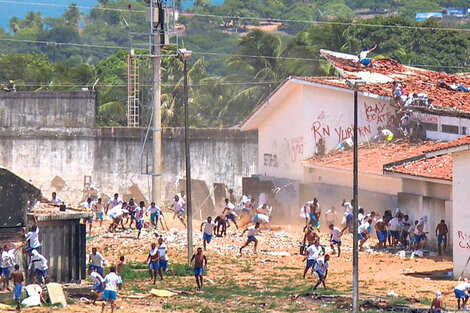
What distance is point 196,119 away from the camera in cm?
6925

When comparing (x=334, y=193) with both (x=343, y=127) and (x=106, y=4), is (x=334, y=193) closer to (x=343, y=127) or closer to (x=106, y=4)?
(x=343, y=127)

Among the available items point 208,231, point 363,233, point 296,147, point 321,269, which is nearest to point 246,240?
point 208,231

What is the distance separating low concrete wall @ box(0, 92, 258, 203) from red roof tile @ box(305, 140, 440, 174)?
8927 mm

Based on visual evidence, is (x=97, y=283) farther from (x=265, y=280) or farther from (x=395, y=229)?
(x=395, y=229)

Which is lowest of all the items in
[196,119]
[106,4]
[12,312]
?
[12,312]

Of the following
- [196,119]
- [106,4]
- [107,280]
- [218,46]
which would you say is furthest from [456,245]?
[106,4]

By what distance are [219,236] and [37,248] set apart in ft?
37.0

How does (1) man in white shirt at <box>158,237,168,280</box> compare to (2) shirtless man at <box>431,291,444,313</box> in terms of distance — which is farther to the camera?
(1) man in white shirt at <box>158,237,168,280</box>

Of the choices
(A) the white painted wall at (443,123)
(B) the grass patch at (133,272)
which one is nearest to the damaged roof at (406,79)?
(A) the white painted wall at (443,123)

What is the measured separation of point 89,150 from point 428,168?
69.2 feet

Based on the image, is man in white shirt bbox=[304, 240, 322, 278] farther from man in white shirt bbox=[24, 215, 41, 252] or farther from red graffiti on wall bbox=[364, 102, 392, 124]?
red graffiti on wall bbox=[364, 102, 392, 124]

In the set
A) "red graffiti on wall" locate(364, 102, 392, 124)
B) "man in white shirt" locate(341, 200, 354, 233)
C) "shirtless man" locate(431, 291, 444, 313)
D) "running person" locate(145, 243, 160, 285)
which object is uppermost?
"red graffiti on wall" locate(364, 102, 392, 124)

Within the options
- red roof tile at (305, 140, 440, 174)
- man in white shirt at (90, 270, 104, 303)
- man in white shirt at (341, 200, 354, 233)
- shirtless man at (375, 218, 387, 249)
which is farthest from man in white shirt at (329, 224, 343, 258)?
man in white shirt at (90, 270, 104, 303)

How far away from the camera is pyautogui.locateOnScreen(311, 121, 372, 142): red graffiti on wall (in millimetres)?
44150
